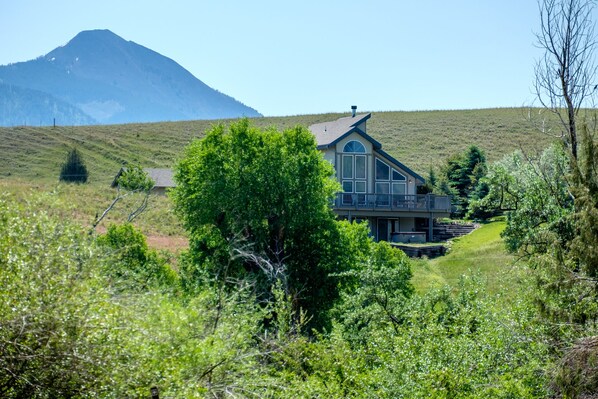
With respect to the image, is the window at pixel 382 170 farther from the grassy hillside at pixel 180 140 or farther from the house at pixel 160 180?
the grassy hillside at pixel 180 140

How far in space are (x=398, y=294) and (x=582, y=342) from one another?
10.3m

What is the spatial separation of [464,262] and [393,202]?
8992 mm

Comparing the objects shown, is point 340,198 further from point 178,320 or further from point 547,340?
point 178,320

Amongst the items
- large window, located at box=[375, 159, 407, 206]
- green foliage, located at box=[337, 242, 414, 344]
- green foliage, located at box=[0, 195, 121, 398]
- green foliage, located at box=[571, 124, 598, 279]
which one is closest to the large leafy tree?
green foliage, located at box=[337, 242, 414, 344]

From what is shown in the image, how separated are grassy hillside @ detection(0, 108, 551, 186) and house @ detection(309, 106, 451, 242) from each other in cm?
2550

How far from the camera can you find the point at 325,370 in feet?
Answer: 53.0

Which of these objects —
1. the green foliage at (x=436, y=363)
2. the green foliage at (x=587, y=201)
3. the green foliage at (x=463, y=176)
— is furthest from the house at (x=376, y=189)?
the green foliage at (x=587, y=201)

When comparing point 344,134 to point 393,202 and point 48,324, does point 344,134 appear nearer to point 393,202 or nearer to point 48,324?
point 393,202

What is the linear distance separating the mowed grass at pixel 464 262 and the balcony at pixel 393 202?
2660mm

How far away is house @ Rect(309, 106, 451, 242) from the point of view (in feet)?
148

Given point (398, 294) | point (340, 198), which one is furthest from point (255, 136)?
point (340, 198)

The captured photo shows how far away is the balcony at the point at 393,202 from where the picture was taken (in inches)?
1783

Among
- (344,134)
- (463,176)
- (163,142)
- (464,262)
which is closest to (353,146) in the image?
(344,134)

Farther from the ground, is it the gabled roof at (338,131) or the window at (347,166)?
the gabled roof at (338,131)
